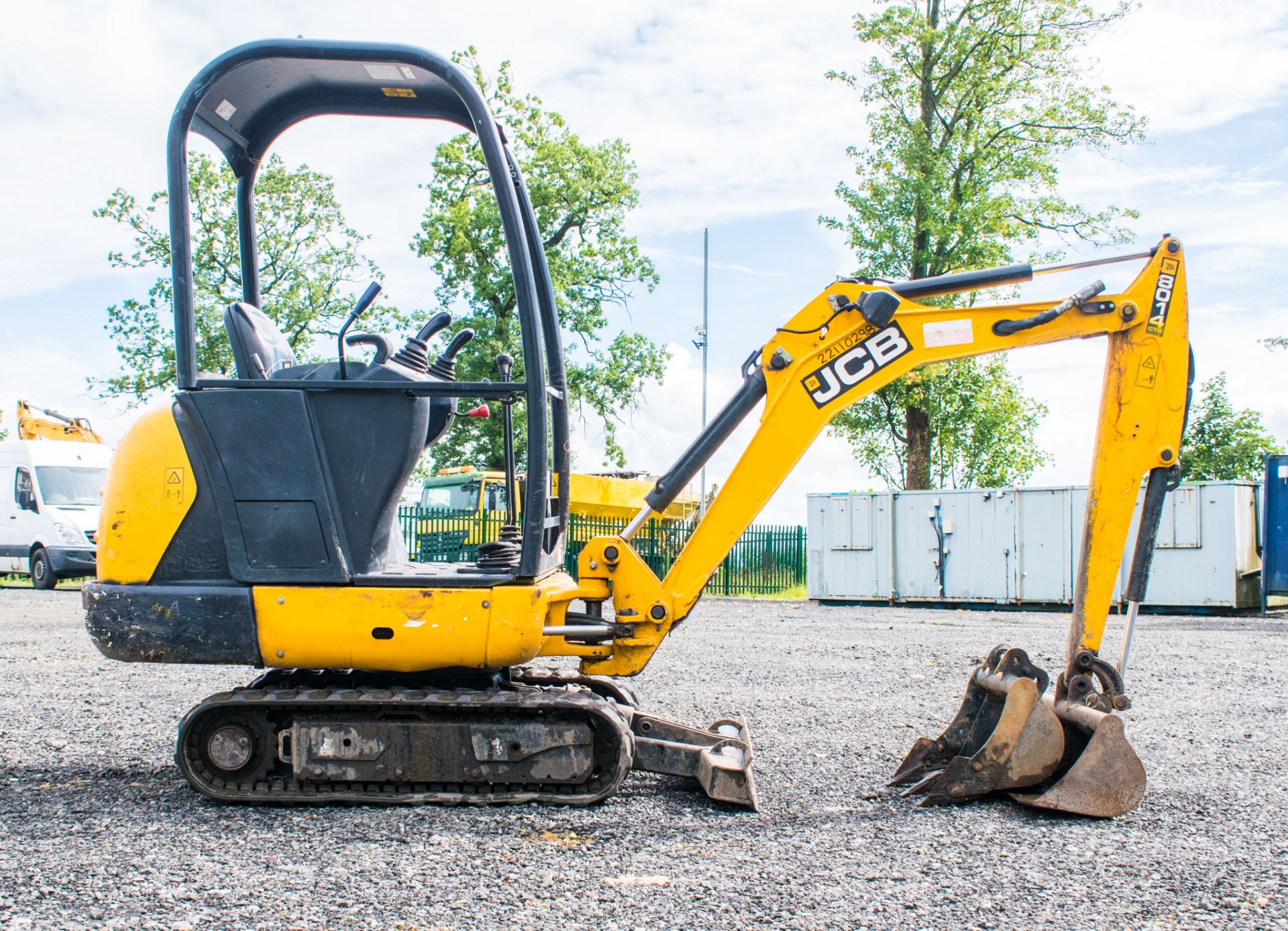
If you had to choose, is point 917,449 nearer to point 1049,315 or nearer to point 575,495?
point 575,495

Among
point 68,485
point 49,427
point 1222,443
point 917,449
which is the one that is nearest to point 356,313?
point 68,485

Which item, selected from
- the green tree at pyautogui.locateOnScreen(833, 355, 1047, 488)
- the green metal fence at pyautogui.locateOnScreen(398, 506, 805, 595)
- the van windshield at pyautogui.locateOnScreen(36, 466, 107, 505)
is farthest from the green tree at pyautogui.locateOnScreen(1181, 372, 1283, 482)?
the van windshield at pyautogui.locateOnScreen(36, 466, 107, 505)

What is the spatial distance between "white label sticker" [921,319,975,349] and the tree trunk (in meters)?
23.0

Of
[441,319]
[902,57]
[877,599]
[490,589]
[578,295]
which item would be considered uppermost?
Result: [902,57]

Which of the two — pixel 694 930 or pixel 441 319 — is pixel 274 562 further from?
pixel 694 930

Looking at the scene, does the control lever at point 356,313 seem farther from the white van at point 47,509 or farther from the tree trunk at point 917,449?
the tree trunk at point 917,449

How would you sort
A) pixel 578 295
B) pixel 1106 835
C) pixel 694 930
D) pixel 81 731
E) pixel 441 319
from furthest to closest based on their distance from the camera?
1. pixel 578 295
2. pixel 81 731
3. pixel 441 319
4. pixel 1106 835
5. pixel 694 930

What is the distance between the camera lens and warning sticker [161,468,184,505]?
4480 mm

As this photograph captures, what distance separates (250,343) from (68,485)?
60.0 ft

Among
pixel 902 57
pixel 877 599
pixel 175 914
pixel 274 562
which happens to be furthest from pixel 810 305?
pixel 902 57

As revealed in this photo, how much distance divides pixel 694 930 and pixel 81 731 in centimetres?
464

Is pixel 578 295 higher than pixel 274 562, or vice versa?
pixel 578 295

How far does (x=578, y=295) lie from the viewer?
31812mm

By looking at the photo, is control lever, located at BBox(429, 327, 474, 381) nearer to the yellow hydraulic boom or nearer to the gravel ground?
the gravel ground
